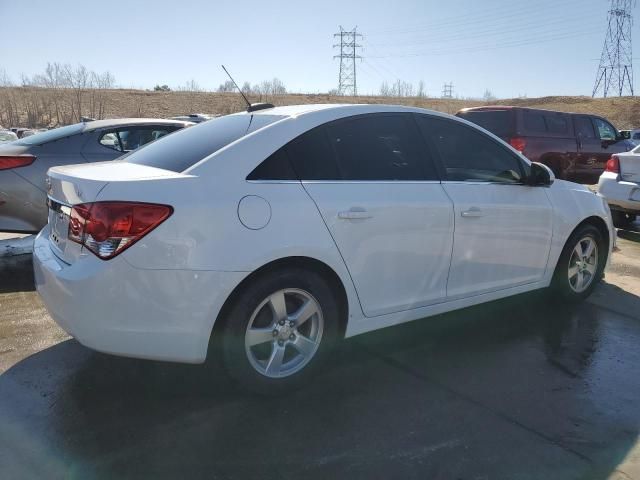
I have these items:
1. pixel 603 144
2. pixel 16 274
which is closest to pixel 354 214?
pixel 16 274

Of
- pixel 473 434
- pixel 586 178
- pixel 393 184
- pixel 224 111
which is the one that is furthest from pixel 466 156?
pixel 224 111

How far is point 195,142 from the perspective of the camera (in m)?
3.46

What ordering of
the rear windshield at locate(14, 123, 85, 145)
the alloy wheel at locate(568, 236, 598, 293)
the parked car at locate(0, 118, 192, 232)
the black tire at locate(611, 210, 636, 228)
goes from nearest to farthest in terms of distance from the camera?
1. the alloy wheel at locate(568, 236, 598, 293)
2. the parked car at locate(0, 118, 192, 232)
3. the rear windshield at locate(14, 123, 85, 145)
4. the black tire at locate(611, 210, 636, 228)

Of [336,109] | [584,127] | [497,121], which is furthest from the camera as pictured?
[584,127]

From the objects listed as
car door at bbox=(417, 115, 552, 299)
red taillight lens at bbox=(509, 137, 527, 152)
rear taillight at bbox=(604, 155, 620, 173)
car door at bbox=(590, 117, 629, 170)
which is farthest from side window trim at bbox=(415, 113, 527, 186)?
car door at bbox=(590, 117, 629, 170)

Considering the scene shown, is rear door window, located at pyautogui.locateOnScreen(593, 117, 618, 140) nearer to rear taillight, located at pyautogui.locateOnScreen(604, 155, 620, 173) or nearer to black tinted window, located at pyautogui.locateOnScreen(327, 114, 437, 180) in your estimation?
rear taillight, located at pyautogui.locateOnScreen(604, 155, 620, 173)

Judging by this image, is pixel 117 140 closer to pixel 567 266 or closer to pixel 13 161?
pixel 13 161

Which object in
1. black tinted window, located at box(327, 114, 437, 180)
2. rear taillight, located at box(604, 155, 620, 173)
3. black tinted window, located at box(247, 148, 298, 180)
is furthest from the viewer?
rear taillight, located at box(604, 155, 620, 173)

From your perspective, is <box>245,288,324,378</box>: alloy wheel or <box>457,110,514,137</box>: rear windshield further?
<box>457,110,514,137</box>: rear windshield

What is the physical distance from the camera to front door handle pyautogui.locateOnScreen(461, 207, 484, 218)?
383 cm

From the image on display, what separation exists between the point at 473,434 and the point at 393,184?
155 cm

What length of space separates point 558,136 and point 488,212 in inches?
343

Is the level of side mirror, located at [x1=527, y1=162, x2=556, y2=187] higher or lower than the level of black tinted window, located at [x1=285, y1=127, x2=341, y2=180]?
lower

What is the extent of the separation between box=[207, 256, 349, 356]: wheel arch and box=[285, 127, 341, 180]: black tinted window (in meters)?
0.50
